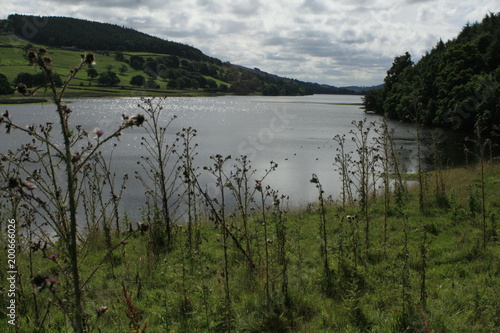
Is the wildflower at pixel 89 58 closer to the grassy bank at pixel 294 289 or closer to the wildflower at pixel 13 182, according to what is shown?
the wildflower at pixel 13 182

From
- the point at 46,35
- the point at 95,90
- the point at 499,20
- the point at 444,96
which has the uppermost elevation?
the point at 46,35

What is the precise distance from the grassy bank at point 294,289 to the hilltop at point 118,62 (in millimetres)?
62318

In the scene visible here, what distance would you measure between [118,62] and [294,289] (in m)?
119

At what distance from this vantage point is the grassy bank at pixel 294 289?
160 inches

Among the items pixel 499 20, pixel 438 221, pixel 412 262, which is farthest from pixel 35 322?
pixel 499 20

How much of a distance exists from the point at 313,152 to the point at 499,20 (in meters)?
49.3

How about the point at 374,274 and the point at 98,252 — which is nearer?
the point at 374,274

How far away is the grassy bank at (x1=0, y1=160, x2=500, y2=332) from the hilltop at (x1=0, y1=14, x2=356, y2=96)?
62318 mm

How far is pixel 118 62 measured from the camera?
111m

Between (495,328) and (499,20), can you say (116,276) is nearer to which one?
(495,328)

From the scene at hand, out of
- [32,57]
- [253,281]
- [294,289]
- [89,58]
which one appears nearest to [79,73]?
[253,281]

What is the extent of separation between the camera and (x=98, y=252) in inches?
298

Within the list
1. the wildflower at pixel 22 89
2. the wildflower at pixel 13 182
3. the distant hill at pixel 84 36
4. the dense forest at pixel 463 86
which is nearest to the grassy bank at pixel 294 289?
the wildflower at pixel 13 182

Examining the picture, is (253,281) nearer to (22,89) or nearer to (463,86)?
(22,89)
